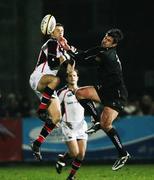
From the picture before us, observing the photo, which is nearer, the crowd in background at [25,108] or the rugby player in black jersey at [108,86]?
the rugby player in black jersey at [108,86]

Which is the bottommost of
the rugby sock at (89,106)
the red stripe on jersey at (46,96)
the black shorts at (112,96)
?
the rugby sock at (89,106)

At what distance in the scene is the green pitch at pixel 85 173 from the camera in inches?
677

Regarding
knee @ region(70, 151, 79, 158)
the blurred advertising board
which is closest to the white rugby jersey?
knee @ region(70, 151, 79, 158)

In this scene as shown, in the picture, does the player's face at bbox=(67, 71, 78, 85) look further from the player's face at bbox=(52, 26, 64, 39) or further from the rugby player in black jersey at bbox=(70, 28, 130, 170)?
the player's face at bbox=(52, 26, 64, 39)

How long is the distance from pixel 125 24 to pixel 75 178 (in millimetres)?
16155

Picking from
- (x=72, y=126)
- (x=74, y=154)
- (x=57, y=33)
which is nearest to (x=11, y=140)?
(x=72, y=126)

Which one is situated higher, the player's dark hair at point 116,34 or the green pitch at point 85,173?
the player's dark hair at point 116,34

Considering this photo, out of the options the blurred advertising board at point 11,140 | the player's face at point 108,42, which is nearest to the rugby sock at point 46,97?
the player's face at point 108,42

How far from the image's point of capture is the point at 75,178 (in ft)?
55.0

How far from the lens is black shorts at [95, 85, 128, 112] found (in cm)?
1560

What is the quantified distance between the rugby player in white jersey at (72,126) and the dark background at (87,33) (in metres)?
11.5

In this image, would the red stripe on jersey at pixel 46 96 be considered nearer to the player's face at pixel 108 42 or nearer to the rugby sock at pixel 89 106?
the rugby sock at pixel 89 106

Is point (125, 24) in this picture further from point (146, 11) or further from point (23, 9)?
point (23, 9)

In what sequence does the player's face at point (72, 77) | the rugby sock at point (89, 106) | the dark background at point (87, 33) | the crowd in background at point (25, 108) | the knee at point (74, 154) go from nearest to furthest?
the rugby sock at point (89, 106), the knee at point (74, 154), the player's face at point (72, 77), the crowd in background at point (25, 108), the dark background at point (87, 33)
